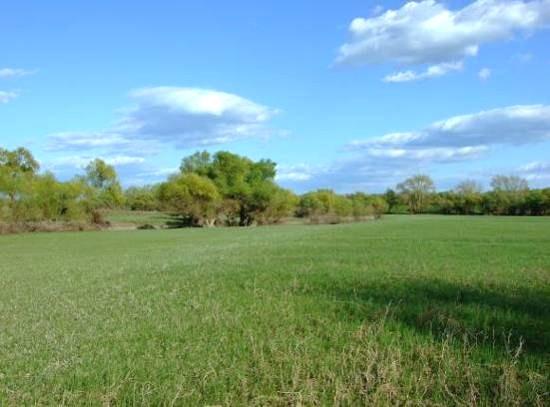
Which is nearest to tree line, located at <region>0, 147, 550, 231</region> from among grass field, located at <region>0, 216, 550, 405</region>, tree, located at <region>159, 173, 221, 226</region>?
tree, located at <region>159, 173, 221, 226</region>

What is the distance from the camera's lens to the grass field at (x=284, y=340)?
237 inches

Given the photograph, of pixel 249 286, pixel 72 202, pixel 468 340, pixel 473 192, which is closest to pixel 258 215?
pixel 72 202

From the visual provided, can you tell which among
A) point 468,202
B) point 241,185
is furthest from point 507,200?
point 241,185

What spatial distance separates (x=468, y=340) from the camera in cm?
768

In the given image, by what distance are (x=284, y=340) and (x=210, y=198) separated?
251 ft

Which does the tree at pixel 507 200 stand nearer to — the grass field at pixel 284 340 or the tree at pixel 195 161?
the tree at pixel 195 161

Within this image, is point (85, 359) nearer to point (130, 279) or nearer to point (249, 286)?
point (249, 286)

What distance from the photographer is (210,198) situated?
3297 inches

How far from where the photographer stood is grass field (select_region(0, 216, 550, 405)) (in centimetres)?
602

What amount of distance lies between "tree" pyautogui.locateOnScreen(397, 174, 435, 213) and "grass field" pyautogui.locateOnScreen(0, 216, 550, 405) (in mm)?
130922

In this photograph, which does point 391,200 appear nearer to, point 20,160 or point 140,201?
point 140,201

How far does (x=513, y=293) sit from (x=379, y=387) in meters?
7.14

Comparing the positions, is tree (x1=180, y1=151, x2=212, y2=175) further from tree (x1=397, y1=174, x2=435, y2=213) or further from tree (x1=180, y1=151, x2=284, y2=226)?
tree (x1=397, y1=174, x2=435, y2=213)

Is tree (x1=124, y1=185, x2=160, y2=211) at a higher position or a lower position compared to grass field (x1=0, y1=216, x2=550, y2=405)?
higher
